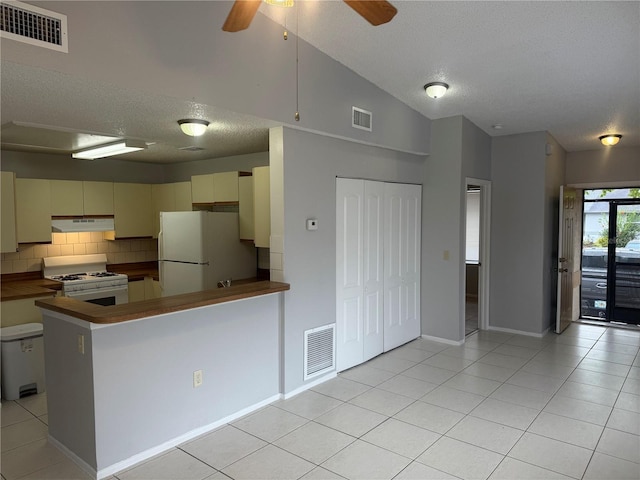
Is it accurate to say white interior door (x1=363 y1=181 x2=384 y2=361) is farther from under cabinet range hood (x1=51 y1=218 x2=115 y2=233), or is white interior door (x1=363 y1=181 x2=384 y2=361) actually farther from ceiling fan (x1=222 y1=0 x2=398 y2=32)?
under cabinet range hood (x1=51 y1=218 x2=115 y2=233)

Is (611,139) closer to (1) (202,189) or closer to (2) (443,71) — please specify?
(2) (443,71)

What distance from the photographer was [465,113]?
5.06 m

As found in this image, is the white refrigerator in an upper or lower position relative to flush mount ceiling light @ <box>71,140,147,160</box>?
lower

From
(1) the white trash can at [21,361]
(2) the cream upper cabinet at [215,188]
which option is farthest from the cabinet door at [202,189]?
(1) the white trash can at [21,361]

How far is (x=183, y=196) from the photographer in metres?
5.68

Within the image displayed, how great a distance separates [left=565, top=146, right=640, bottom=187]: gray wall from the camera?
20.1ft

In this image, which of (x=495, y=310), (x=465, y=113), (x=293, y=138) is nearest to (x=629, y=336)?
(x=495, y=310)

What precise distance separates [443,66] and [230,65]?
1951 mm

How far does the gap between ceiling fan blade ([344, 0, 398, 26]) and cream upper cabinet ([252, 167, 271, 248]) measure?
2207mm

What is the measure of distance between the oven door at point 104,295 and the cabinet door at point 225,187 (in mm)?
1565

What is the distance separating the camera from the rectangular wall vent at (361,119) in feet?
13.7

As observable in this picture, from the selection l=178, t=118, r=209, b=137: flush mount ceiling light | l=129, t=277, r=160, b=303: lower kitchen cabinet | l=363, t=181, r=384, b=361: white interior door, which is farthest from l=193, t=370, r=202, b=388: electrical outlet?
l=129, t=277, r=160, b=303: lower kitchen cabinet

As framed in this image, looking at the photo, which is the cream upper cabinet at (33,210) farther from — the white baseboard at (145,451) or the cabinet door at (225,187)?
the white baseboard at (145,451)

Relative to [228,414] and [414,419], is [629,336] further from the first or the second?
[228,414]
